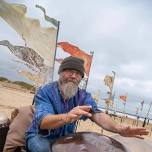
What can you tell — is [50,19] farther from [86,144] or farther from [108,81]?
[86,144]

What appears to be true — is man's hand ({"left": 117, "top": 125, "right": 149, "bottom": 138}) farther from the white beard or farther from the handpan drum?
the white beard

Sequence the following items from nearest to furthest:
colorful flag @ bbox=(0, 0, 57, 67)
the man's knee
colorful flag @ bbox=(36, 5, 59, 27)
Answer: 1. the man's knee
2. colorful flag @ bbox=(0, 0, 57, 67)
3. colorful flag @ bbox=(36, 5, 59, 27)

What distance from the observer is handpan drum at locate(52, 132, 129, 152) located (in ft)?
9.04

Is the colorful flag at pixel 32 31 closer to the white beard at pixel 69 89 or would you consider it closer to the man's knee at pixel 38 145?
the white beard at pixel 69 89

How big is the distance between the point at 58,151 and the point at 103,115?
34.7 inches

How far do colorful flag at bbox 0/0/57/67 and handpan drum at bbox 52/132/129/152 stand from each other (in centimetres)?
618

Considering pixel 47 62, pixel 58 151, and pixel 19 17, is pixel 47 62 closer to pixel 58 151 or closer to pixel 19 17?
pixel 19 17

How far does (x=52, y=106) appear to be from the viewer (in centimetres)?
340

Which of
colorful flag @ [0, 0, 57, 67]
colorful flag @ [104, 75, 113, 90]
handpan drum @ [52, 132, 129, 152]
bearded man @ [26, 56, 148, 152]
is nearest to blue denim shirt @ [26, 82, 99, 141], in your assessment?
bearded man @ [26, 56, 148, 152]

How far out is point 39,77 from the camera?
9547 millimetres

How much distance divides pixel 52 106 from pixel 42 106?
131 millimetres

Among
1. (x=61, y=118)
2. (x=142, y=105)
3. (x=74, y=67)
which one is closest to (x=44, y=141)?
(x=61, y=118)

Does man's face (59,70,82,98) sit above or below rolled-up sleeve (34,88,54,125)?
above

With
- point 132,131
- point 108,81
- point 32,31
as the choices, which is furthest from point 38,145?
point 108,81
